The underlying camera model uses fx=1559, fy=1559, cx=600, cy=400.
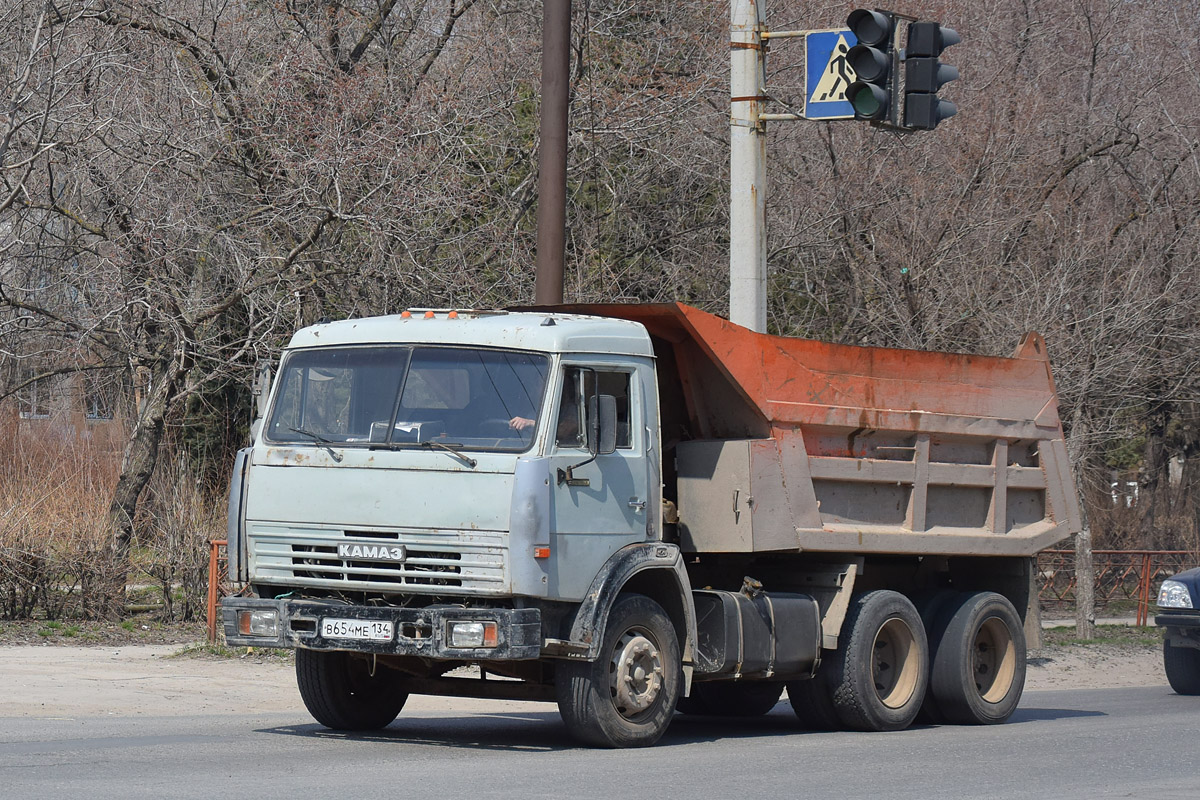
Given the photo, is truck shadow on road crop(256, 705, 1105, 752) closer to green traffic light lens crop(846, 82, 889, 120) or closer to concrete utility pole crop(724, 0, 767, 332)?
concrete utility pole crop(724, 0, 767, 332)

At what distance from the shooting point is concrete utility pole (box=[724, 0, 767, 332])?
41.4 feet

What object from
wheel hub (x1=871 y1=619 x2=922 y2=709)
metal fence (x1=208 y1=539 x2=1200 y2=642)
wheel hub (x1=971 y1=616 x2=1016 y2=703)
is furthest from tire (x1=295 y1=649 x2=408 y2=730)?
metal fence (x1=208 y1=539 x2=1200 y2=642)

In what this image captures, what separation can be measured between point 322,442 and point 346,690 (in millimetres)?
1858

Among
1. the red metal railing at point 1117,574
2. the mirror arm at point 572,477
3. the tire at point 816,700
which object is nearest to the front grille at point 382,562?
the mirror arm at point 572,477

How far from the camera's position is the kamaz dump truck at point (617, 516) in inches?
354

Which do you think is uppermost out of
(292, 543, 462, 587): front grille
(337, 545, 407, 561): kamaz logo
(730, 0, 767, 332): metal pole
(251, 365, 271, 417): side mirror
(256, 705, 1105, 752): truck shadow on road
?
(730, 0, 767, 332): metal pole

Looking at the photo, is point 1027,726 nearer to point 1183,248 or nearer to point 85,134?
point 1183,248

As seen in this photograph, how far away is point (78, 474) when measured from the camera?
54.5 ft

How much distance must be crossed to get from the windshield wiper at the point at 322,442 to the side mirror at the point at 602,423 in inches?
59.4

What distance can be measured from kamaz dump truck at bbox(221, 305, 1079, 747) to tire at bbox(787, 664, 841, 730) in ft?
0.08

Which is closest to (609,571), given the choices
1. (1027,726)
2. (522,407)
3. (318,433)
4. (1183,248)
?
(522,407)

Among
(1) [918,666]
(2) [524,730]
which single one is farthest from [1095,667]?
(2) [524,730]

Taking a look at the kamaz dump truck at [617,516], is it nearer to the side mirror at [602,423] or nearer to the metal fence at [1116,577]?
the side mirror at [602,423]

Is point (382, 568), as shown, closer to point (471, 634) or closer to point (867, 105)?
point (471, 634)
